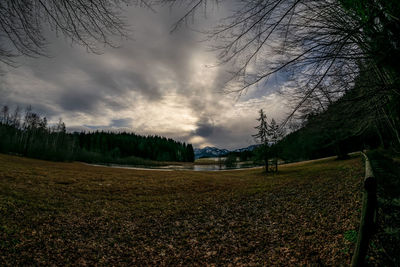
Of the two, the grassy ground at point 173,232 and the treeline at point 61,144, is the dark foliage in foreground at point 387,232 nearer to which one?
the grassy ground at point 173,232

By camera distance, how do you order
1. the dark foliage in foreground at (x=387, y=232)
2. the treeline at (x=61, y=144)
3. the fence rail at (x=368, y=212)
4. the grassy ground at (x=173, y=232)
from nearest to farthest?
the fence rail at (x=368, y=212) < the dark foliage in foreground at (x=387, y=232) < the grassy ground at (x=173, y=232) < the treeline at (x=61, y=144)

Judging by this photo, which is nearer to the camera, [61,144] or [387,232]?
[387,232]

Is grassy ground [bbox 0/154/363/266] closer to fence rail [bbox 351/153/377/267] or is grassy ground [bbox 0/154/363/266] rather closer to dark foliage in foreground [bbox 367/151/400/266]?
dark foliage in foreground [bbox 367/151/400/266]

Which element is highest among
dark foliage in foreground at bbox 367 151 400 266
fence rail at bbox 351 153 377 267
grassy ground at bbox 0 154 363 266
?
fence rail at bbox 351 153 377 267

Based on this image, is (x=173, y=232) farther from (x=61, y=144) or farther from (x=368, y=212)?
(x=61, y=144)

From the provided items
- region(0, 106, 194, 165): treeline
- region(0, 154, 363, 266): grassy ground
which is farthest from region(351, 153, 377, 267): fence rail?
region(0, 106, 194, 165): treeline

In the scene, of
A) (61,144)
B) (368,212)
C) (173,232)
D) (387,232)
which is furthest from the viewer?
(61,144)

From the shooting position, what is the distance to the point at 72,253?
15.9 ft

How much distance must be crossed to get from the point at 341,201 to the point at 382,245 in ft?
15.6

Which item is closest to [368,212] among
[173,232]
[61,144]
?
[173,232]

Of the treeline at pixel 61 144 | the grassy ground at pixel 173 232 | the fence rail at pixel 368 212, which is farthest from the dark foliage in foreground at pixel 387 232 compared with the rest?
the treeline at pixel 61 144

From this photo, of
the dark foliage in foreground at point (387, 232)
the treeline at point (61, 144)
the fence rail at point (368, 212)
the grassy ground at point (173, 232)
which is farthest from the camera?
the treeline at point (61, 144)

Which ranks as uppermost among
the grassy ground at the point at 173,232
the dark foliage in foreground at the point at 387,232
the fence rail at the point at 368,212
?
the fence rail at the point at 368,212

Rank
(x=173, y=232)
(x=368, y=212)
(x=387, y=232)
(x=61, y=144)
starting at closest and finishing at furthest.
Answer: (x=368, y=212)
(x=387, y=232)
(x=173, y=232)
(x=61, y=144)
